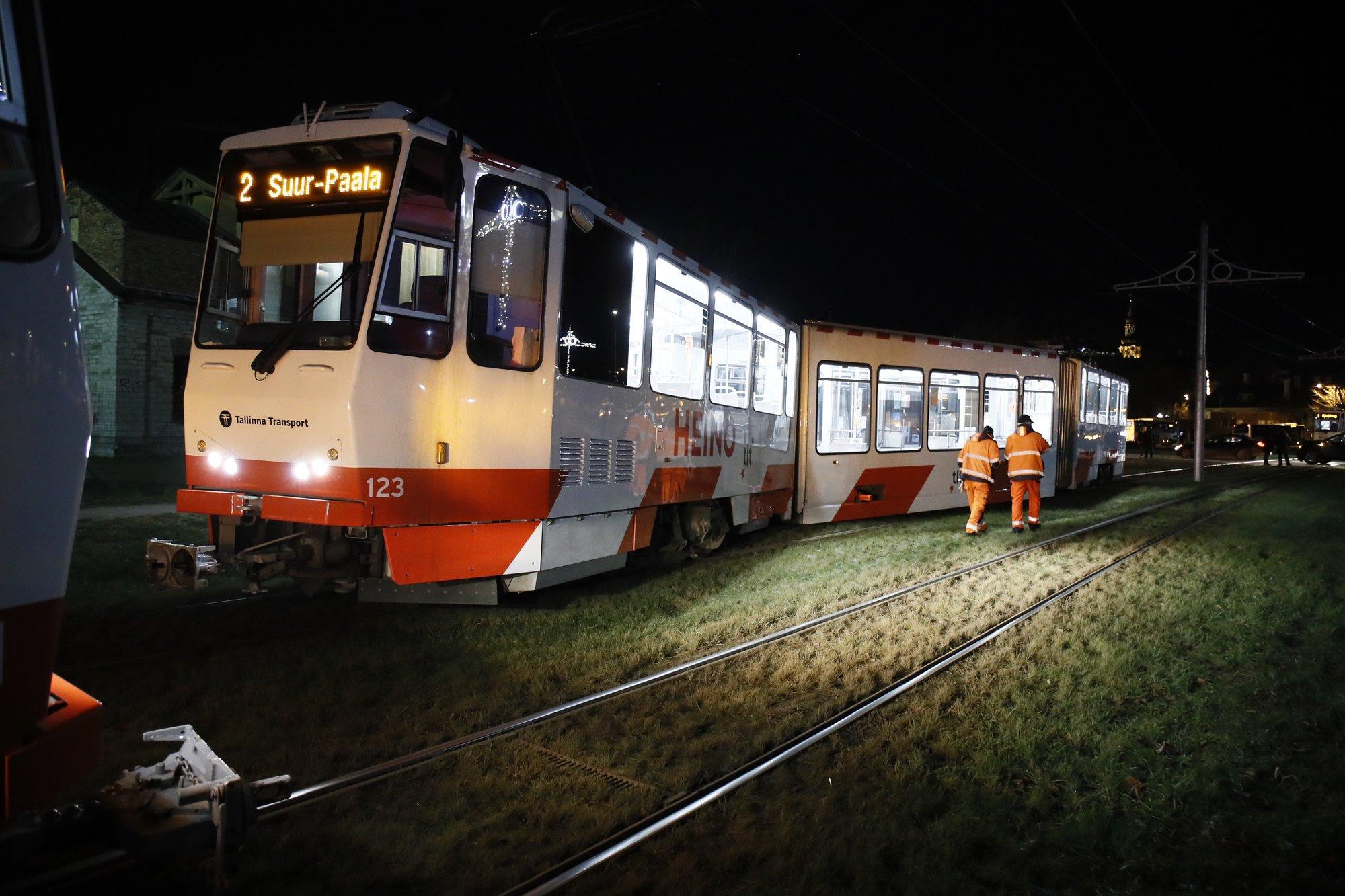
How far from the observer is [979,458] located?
11.4 m

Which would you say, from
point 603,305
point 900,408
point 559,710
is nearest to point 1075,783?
point 559,710

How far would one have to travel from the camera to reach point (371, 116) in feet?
17.7

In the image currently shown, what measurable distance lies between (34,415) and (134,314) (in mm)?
21750

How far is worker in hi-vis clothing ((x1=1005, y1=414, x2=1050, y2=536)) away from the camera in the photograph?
11227mm

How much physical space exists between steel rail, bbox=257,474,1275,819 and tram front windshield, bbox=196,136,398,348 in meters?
2.52

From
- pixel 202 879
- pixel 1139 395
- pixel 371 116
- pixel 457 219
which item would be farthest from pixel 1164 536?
pixel 1139 395

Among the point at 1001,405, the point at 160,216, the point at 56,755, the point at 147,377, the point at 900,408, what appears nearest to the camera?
the point at 56,755

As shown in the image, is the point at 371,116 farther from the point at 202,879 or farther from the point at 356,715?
the point at 202,879

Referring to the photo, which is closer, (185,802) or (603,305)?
(185,802)

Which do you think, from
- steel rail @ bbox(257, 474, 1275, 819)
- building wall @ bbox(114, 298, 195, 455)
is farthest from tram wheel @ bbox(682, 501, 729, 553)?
building wall @ bbox(114, 298, 195, 455)

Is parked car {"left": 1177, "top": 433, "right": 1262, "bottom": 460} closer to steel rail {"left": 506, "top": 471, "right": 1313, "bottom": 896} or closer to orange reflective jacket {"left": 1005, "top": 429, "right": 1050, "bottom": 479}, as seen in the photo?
orange reflective jacket {"left": 1005, "top": 429, "right": 1050, "bottom": 479}

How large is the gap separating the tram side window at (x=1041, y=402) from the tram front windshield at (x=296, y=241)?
13.0m

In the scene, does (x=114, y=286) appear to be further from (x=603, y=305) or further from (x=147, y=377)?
(x=603, y=305)

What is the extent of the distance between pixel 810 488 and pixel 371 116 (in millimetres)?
8362
